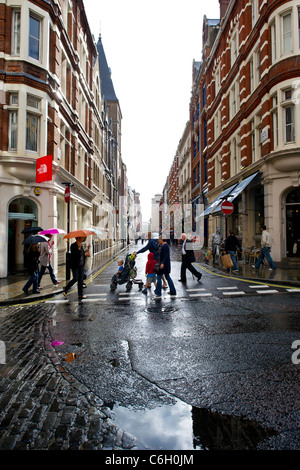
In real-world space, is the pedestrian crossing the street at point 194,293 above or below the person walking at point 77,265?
below

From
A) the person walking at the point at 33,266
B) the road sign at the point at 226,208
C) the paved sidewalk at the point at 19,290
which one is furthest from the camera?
the road sign at the point at 226,208

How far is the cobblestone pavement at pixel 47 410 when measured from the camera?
2389 mm

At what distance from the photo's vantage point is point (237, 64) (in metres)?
20.3

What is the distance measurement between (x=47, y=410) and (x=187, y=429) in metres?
1.33

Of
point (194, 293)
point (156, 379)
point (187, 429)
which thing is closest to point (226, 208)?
point (194, 293)

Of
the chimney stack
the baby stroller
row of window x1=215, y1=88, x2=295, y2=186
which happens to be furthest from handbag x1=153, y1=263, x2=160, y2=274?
the chimney stack

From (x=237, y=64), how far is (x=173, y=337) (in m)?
21.2

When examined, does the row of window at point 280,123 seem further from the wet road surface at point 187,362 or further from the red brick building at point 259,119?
the wet road surface at point 187,362

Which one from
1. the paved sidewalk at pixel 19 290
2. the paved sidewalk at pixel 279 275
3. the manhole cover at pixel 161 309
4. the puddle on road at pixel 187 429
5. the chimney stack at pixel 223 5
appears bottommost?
the puddle on road at pixel 187 429

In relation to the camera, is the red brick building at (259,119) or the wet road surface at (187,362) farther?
the red brick building at (259,119)

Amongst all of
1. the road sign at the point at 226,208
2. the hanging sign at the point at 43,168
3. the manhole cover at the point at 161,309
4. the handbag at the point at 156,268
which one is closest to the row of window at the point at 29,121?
the hanging sign at the point at 43,168

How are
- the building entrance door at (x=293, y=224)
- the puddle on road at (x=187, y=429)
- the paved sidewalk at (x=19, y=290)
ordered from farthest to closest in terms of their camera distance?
the building entrance door at (x=293, y=224)
the paved sidewalk at (x=19, y=290)
the puddle on road at (x=187, y=429)

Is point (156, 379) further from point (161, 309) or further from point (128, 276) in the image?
point (128, 276)
